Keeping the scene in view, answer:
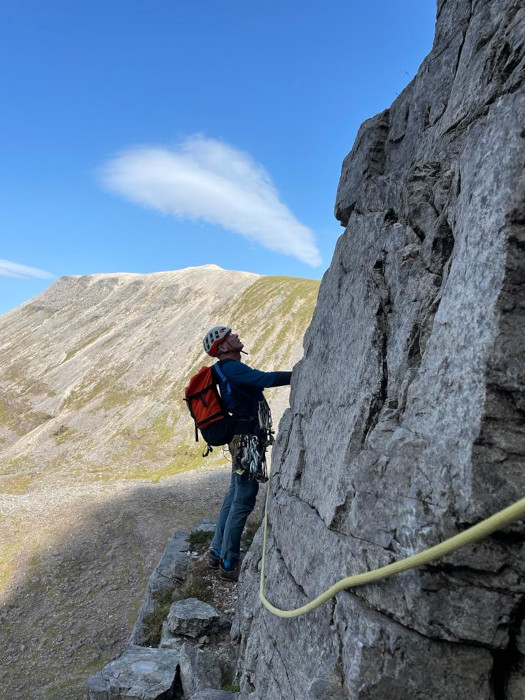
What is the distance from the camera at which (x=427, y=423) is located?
438cm

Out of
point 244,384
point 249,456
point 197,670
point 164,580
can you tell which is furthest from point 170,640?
point 244,384

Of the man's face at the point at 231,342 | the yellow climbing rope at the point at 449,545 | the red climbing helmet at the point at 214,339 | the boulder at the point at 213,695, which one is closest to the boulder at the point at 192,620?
the boulder at the point at 213,695

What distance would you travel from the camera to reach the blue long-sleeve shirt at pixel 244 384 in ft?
29.9

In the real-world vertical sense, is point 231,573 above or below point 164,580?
above

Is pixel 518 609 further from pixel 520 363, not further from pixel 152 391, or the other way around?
pixel 152 391

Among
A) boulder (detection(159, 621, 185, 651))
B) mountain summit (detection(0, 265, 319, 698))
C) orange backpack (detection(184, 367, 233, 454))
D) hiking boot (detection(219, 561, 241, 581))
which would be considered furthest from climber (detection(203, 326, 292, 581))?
mountain summit (detection(0, 265, 319, 698))

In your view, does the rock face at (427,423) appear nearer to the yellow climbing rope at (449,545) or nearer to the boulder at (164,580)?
the yellow climbing rope at (449,545)

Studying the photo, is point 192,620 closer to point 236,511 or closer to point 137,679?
point 137,679

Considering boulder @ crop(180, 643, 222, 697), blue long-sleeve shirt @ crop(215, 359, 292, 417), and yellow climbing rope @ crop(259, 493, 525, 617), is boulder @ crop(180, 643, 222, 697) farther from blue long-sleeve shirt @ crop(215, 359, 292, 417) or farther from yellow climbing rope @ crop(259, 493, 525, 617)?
yellow climbing rope @ crop(259, 493, 525, 617)

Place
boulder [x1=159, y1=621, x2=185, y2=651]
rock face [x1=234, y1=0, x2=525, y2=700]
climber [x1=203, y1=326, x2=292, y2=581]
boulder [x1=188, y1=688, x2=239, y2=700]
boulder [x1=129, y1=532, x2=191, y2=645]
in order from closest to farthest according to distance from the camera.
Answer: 1. rock face [x1=234, y1=0, x2=525, y2=700]
2. boulder [x1=188, y1=688, x2=239, y2=700]
3. boulder [x1=159, y1=621, x2=185, y2=651]
4. climber [x1=203, y1=326, x2=292, y2=581]
5. boulder [x1=129, y1=532, x2=191, y2=645]

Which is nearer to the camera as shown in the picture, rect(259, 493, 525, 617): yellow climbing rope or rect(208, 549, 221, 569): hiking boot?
rect(259, 493, 525, 617): yellow climbing rope

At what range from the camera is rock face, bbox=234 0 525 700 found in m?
3.78

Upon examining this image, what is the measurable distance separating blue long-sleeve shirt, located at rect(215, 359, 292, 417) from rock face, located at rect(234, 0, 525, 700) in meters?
1.55

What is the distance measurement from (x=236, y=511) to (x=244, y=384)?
309 cm
